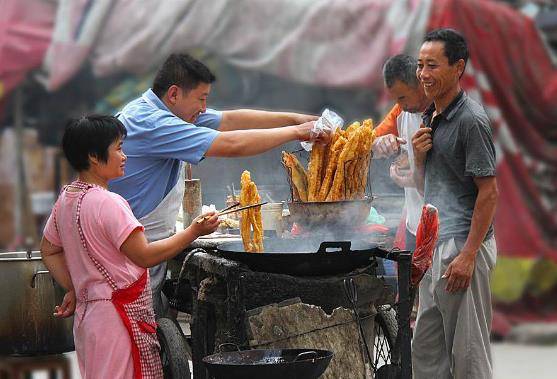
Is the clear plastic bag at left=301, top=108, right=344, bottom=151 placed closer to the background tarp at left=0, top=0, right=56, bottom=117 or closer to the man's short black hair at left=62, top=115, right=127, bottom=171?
the man's short black hair at left=62, top=115, right=127, bottom=171

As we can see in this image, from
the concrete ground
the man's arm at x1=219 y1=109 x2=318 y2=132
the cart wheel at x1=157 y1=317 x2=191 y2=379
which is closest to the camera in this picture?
the cart wheel at x1=157 y1=317 x2=191 y2=379

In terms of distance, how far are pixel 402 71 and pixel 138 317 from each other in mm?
2310

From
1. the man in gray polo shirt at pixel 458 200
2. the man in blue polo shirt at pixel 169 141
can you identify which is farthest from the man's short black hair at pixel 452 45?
the man in blue polo shirt at pixel 169 141

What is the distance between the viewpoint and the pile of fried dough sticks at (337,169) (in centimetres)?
491

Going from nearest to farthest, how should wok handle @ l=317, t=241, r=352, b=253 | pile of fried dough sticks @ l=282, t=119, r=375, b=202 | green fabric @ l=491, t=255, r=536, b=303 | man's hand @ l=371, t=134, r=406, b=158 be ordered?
wok handle @ l=317, t=241, r=352, b=253 → pile of fried dough sticks @ l=282, t=119, r=375, b=202 → man's hand @ l=371, t=134, r=406, b=158 → green fabric @ l=491, t=255, r=536, b=303

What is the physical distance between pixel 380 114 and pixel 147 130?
507 cm

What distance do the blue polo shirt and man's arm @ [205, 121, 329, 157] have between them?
0.05 meters

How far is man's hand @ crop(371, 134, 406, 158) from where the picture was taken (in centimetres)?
553

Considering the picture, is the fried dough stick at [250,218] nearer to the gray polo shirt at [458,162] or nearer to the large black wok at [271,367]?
the large black wok at [271,367]

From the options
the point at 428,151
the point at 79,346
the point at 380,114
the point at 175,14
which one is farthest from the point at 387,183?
the point at 175,14

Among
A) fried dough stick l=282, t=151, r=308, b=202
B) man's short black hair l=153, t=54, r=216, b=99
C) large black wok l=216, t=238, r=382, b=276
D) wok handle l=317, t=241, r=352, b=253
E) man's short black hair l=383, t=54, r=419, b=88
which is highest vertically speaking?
man's short black hair l=383, t=54, r=419, b=88

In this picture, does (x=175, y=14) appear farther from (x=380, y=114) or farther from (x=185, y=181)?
(x=185, y=181)

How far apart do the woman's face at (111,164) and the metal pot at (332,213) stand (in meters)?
0.96

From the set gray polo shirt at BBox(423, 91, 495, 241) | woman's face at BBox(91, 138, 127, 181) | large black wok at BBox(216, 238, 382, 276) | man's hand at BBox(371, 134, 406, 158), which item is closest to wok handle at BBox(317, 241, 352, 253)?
large black wok at BBox(216, 238, 382, 276)
